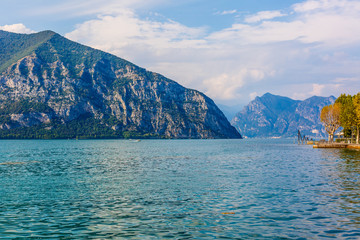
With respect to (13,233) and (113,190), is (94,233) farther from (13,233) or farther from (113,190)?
(113,190)

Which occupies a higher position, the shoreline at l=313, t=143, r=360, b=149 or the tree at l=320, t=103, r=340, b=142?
the tree at l=320, t=103, r=340, b=142

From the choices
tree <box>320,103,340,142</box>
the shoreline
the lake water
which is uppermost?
tree <box>320,103,340,142</box>

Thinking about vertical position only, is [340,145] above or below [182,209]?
below

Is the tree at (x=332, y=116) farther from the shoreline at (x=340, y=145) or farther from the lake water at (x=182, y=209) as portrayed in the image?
the lake water at (x=182, y=209)

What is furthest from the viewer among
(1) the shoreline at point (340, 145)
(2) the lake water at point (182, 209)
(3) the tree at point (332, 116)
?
(3) the tree at point (332, 116)

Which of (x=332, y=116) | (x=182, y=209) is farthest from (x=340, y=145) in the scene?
(x=182, y=209)

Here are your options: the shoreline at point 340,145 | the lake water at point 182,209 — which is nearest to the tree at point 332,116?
Result: the shoreline at point 340,145

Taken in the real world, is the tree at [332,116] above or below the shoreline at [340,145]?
above

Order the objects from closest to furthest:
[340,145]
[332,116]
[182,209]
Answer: [182,209], [340,145], [332,116]

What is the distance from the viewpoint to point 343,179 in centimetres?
4284

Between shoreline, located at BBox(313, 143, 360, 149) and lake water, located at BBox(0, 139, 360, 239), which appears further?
shoreline, located at BBox(313, 143, 360, 149)

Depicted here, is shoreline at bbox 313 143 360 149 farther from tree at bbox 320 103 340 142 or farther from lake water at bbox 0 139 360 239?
lake water at bbox 0 139 360 239

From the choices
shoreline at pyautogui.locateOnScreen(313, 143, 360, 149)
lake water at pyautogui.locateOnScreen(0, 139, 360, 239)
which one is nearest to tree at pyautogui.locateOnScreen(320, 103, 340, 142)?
shoreline at pyautogui.locateOnScreen(313, 143, 360, 149)

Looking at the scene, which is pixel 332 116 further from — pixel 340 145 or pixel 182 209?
pixel 182 209
